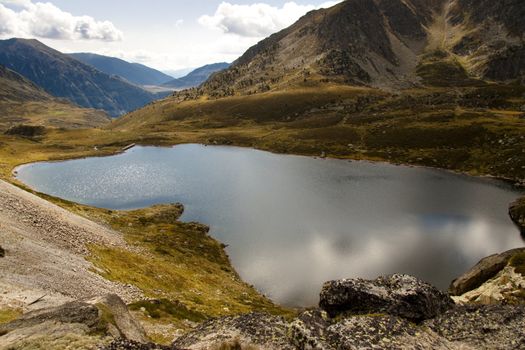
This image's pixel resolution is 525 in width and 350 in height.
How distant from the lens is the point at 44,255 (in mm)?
40094

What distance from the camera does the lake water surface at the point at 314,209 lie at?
228 ft

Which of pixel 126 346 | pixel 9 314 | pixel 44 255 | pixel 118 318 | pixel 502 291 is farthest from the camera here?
pixel 502 291

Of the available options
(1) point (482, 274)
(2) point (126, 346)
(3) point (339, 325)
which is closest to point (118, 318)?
(2) point (126, 346)

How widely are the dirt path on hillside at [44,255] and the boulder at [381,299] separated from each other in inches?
788

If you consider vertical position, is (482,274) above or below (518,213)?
above

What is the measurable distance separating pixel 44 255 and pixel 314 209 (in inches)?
2833

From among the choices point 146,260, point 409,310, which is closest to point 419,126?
point 146,260

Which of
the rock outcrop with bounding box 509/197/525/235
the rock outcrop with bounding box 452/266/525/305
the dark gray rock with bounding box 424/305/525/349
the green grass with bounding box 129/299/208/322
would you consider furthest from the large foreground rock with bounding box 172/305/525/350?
the rock outcrop with bounding box 509/197/525/235

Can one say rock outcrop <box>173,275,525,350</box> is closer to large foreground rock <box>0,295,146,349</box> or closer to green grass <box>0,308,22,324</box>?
large foreground rock <box>0,295,146,349</box>

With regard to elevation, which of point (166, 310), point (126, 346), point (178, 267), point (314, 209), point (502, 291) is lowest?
point (314, 209)

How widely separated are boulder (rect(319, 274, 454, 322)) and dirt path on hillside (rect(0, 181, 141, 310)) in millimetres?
20026

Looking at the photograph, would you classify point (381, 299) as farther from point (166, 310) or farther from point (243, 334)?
point (166, 310)

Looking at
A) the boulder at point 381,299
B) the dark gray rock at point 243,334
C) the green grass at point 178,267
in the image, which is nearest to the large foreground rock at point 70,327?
the dark gray rock at point 243,334

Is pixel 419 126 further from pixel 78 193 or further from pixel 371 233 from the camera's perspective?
pixel 78 193
